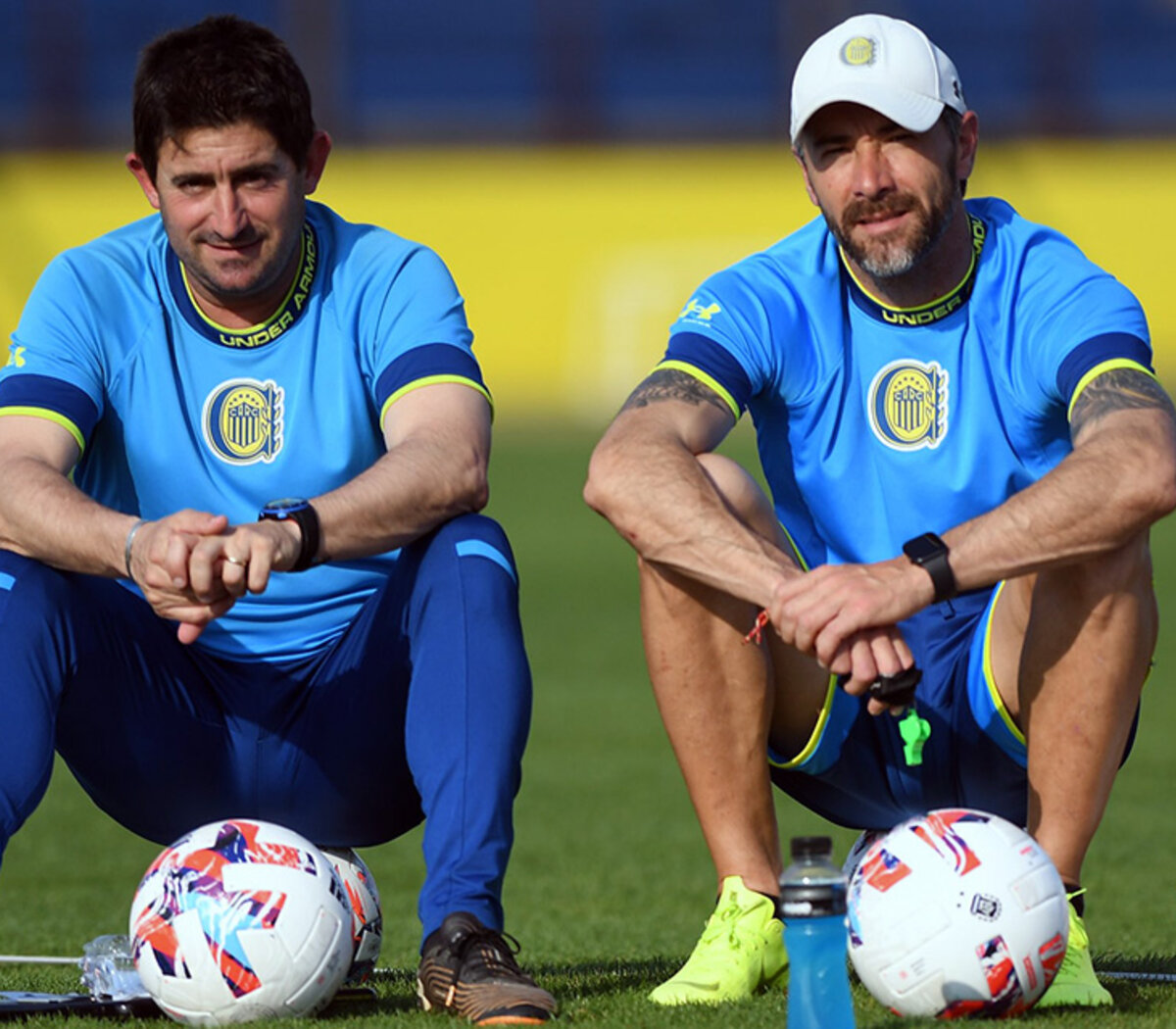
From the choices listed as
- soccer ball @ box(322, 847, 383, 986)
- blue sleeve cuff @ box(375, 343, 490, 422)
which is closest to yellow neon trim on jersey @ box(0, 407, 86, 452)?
blue sleeve cuff @ box(375, 343, 490, 422)

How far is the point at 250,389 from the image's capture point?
4883mm

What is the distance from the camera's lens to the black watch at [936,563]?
4.26m

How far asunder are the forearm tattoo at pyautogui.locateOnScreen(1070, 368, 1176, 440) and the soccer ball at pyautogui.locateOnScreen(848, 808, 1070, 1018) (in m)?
0.93

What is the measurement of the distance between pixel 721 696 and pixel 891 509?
2.24 feet

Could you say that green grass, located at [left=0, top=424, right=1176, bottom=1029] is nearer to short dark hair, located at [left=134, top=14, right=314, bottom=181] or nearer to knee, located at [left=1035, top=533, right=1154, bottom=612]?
knee, located at [left=1035, top=533, right=1154, bottom=612]

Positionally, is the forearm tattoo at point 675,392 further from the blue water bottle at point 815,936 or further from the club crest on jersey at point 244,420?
the blue water bottle at point 815,936

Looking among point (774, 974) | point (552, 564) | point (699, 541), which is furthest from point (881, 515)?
point (552, 564)

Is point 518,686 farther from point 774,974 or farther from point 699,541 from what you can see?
point 774,974

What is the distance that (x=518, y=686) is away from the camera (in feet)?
14.0

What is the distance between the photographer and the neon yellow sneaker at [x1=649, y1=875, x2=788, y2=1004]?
433cm

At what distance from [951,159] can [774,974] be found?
71.9 inches

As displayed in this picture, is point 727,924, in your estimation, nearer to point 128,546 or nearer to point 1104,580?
point 1104,580

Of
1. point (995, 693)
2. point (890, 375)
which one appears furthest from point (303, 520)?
point (995, 693)

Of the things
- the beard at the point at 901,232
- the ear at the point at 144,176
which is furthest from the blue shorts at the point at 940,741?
A: the ear at the point at 144,176
